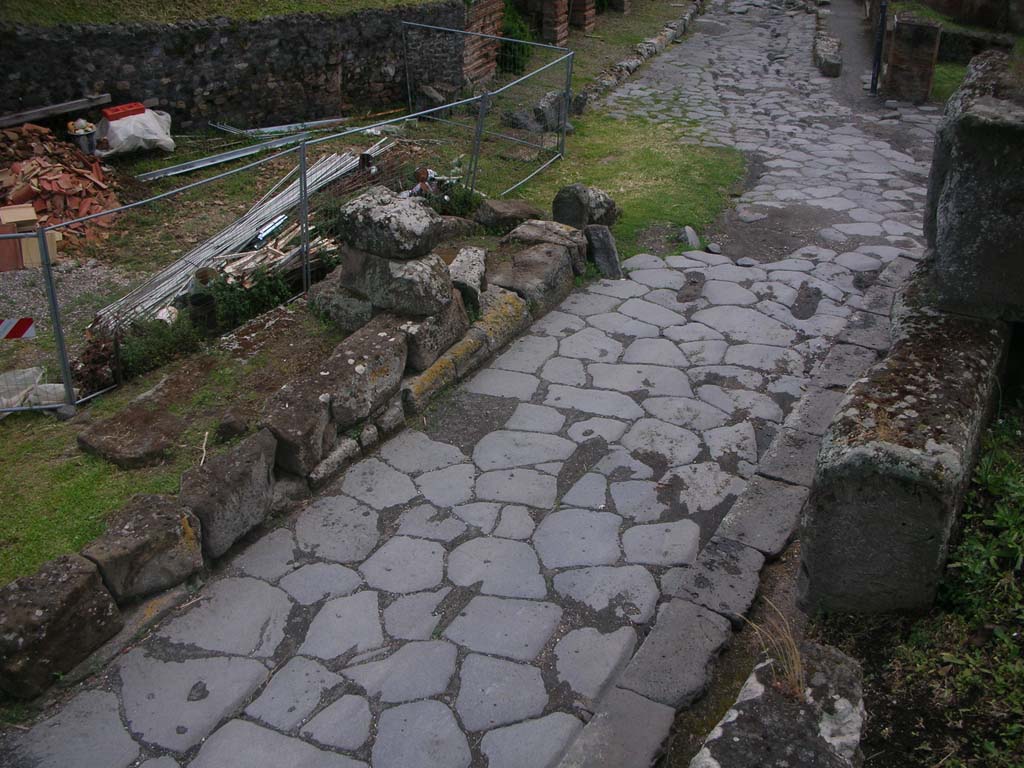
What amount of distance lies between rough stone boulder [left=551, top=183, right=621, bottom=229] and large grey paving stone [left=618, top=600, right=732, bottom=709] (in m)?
4.90

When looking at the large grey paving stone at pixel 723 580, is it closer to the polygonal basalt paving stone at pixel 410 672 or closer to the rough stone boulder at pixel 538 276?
the polygonal basalt paving stone at pixel 410 672

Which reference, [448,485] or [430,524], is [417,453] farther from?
[430,524]

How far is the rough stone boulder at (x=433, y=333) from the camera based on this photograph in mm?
5934

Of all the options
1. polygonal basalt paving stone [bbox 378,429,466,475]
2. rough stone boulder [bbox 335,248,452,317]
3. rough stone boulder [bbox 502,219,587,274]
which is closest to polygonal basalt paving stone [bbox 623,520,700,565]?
polygonal basalt paving stone [bbox 378,429,466,475]

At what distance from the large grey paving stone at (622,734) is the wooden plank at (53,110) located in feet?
27.1

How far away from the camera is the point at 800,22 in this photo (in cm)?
1886

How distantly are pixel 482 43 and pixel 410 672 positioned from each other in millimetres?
Answer: 10481

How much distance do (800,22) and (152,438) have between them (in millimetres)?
17578

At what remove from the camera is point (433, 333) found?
6055mm

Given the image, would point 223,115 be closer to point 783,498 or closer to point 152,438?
point 152,438

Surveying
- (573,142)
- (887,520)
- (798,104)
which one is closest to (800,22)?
(798,104)

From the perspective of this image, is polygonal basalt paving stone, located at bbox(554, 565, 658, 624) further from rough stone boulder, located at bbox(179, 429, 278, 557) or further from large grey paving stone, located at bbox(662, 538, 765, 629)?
rough stone boulder, located at bbox(179, 429, 278, 557)

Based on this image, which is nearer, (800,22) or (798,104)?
(798,104)

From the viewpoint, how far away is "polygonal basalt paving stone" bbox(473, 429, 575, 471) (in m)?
5.54
